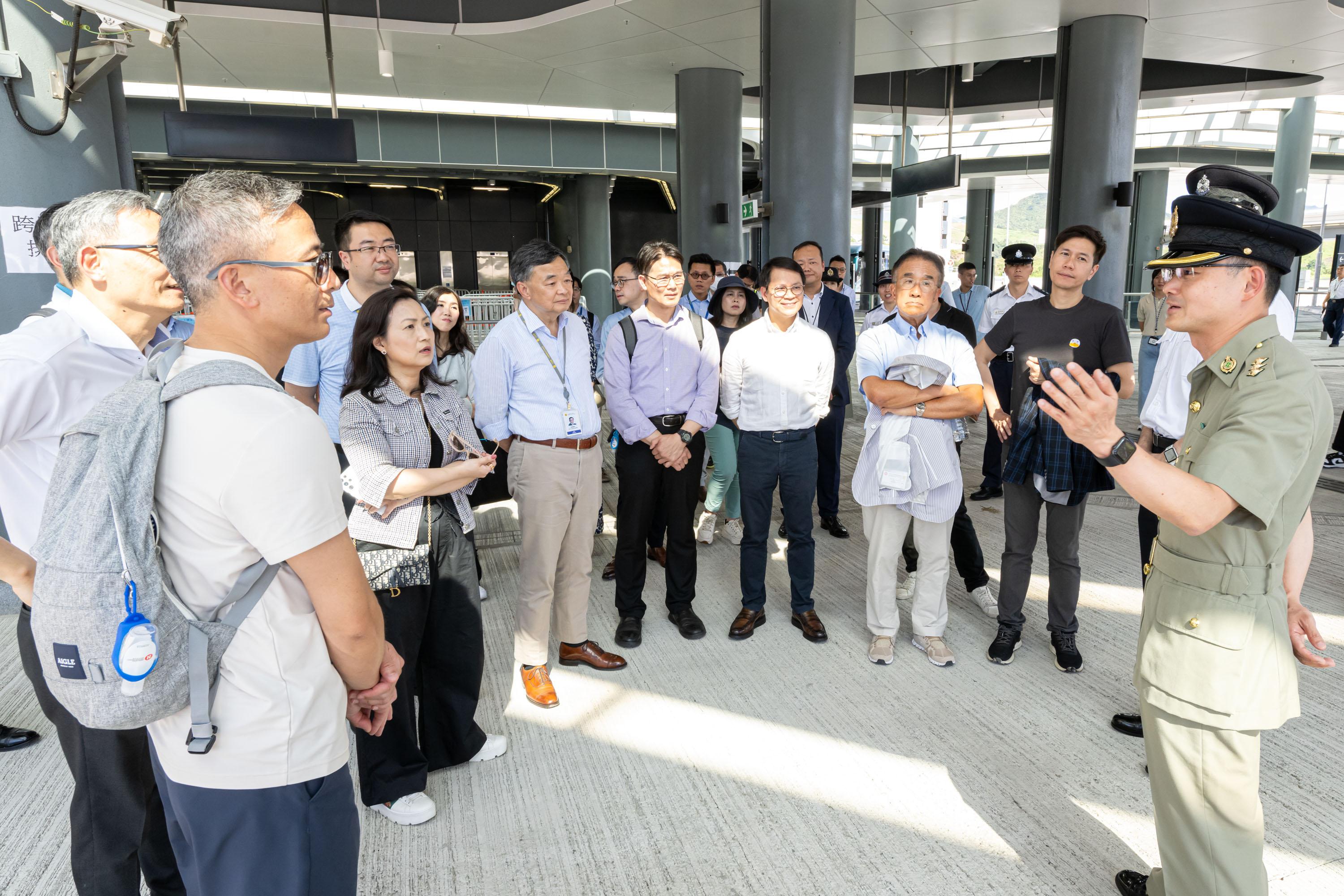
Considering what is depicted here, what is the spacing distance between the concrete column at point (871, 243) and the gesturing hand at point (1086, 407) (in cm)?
2921

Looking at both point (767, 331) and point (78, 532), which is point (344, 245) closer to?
point (767, 331)

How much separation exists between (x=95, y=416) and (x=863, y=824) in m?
2.35

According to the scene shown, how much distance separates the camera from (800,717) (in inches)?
123

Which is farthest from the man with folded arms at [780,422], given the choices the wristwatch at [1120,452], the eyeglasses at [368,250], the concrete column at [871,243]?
the concrete column at [871,243]

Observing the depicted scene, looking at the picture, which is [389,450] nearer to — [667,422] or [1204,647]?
[667,422]

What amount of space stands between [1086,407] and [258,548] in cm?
150

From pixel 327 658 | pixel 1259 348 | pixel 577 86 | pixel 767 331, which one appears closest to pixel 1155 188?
pixel 577 86

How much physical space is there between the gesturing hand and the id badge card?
203cm

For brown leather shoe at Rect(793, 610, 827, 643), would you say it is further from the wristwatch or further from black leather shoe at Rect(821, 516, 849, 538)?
the wristwatch

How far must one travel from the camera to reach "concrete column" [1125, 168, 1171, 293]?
22297mm

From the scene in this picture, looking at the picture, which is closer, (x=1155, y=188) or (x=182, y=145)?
(x=182, y=145)

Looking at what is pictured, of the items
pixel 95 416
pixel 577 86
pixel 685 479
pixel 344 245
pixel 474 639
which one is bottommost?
pixel 474 639

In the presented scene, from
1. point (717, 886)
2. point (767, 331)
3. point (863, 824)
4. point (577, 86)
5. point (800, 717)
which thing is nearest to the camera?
point (717, 886)

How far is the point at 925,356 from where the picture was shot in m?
3.39
